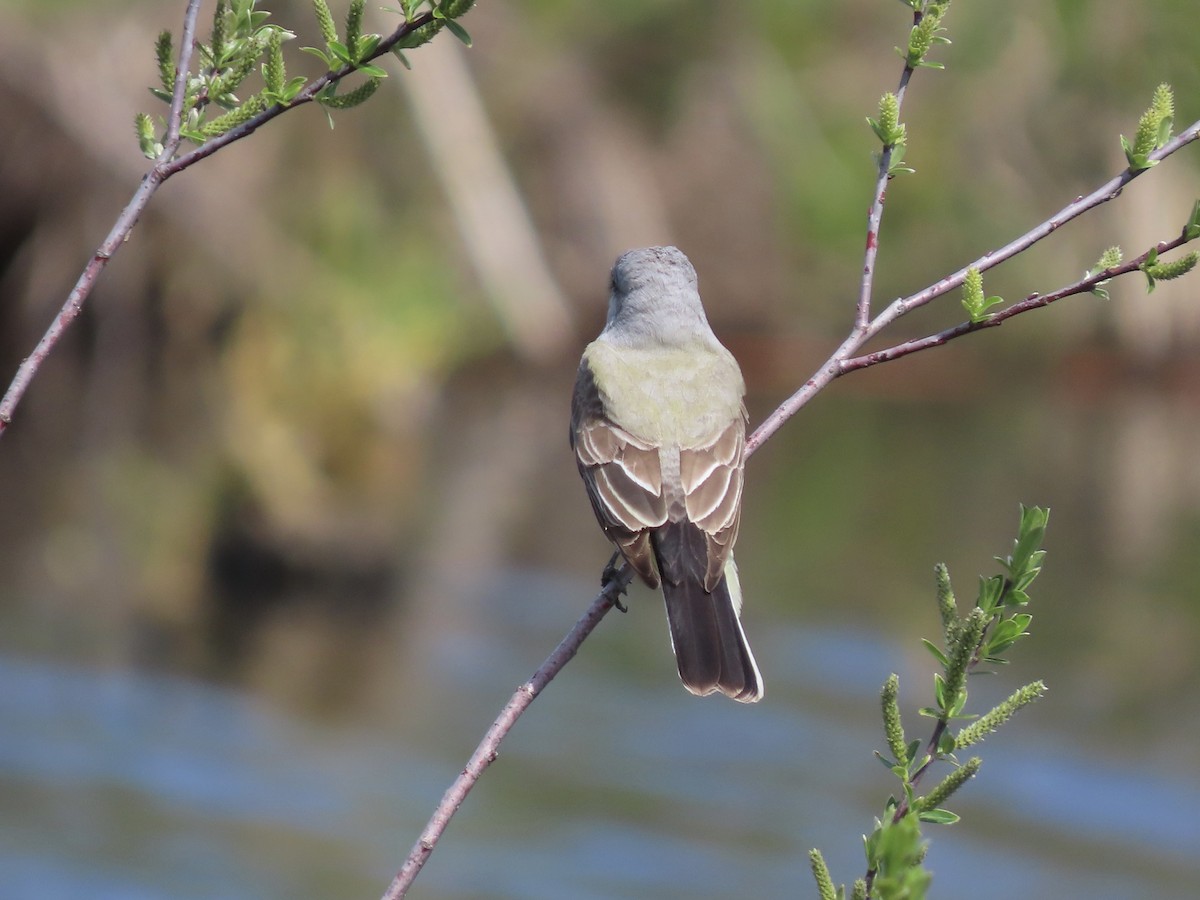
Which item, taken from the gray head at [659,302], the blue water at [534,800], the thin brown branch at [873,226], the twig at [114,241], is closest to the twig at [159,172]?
the twig at [114,241]

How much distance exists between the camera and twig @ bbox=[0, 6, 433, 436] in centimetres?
224

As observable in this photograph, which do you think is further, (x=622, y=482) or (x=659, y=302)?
(x=659, y=302)

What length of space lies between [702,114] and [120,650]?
14.2m

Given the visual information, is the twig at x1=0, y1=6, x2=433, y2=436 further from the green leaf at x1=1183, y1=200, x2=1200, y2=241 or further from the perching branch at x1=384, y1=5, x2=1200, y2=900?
the green leaf at x1=1183, y1=200, x2=1200, y2=241

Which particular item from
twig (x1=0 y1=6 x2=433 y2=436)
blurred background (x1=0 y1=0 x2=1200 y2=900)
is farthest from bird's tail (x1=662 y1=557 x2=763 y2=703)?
blurred background (x1=0 y1=0 x2=1200 y2=900)

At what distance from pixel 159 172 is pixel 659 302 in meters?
2.29

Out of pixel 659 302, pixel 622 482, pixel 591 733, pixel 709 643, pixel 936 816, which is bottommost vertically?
pixel 936 816

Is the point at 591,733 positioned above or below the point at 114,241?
above

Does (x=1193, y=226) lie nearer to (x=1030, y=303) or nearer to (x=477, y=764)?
(x=1030, y=303)

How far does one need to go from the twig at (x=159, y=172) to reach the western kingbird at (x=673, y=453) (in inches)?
62.8

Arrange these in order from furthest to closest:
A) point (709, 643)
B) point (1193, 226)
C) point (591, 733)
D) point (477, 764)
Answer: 1. point (591, 733)
2. point (709, 643)
3. point (1193, 226)
4. point (477, 764)

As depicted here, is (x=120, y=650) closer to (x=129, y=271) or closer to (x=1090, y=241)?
(x=129, y=271)

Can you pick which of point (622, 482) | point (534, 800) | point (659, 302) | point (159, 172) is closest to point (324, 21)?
point (159, 172)

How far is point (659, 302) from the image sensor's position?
4414mm
